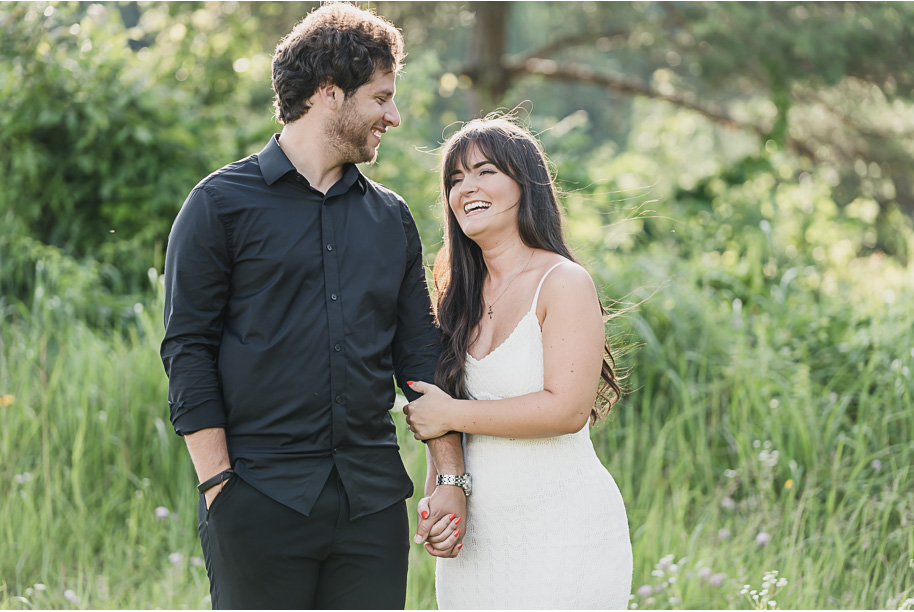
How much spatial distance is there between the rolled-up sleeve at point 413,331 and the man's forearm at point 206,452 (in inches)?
23.5

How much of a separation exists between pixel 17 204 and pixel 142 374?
7.73 ft

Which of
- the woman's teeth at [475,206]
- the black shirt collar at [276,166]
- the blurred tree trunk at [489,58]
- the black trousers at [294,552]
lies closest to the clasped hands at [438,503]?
the black trousers at [294,552]

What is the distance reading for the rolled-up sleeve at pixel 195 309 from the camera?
2.29m

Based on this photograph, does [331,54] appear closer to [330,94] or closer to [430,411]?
[330,94]

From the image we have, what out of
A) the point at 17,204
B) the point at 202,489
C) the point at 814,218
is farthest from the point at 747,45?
the point at 202,489

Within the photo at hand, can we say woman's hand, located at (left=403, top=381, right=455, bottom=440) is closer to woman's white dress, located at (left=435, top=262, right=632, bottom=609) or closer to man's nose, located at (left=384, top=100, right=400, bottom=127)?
woman's white dress, located at (left=435, top=262, right=632, bottom=609)

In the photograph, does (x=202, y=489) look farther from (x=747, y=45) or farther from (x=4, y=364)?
(x=747, y=45)

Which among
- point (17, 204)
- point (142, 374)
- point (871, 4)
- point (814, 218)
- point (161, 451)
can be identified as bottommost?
point (161, 451)

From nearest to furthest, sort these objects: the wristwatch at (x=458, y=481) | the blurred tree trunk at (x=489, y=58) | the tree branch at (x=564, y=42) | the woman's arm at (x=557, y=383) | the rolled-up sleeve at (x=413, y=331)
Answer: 1. the woman's arm at (x=557, y=383)
2. the wristwatch at (x=458, y=481)
3. the rolled-up sleeve at (x=413, y=331)
4. the blurred tree trunk at (x=489, y=58)
5. the tree branch at (x=564, y=42)

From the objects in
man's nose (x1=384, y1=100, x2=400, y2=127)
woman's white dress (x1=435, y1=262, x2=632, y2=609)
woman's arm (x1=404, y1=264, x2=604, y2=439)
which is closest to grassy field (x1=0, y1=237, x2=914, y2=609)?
woman's white dress (x1=435, y1=262, x2=632, y2=609)

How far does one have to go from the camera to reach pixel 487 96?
10492 mm

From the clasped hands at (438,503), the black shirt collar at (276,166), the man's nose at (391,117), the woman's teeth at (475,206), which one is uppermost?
the man's nose at (391,117)

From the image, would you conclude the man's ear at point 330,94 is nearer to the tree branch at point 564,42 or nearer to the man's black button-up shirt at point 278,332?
the man's black button-up shirt at point 278,332

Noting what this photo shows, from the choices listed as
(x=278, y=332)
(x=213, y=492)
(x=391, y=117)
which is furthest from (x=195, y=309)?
(x=391, y=117)
